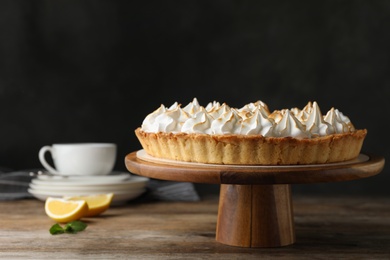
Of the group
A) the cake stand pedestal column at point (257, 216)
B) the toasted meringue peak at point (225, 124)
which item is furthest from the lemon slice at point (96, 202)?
the toasted meringue peak at point (225, 124)

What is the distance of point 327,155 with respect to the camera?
1.94 metres

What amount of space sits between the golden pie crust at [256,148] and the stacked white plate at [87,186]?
0.74 meters

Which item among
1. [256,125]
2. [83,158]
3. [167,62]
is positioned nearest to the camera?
[256,125]

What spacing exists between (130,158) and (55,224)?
39 centimetres

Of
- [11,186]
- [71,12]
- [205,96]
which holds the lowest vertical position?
[11,186]

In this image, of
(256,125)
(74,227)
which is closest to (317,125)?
(256,125)

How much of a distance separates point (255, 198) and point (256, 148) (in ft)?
0.73

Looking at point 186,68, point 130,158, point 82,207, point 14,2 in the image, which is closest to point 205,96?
point 186,68

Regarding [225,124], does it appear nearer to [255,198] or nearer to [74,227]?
[255,198]

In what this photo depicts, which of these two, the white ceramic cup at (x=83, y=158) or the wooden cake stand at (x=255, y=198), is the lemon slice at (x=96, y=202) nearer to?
the white ceramic cup at (x=83, y=158)

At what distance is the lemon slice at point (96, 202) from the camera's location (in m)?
2.48

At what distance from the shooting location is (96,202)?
2521mm

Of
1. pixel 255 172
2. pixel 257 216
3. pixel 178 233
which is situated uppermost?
pixel 255 172

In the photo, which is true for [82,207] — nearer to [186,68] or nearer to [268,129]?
[268,129]
